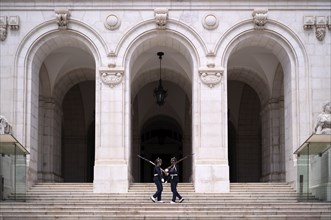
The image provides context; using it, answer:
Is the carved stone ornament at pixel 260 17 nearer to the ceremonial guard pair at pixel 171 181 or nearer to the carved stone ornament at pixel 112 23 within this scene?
the carved stone ornament at pixel 112 23

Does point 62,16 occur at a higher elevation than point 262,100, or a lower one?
higher

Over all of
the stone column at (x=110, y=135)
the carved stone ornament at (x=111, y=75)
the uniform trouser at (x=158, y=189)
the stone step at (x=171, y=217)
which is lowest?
the stone step at (x=171, y=217)

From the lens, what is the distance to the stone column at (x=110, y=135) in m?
26.9

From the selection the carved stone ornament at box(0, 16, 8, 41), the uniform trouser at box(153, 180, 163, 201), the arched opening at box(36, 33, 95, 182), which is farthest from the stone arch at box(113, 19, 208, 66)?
the uniform trouser at box(153, 180, 163, 201)

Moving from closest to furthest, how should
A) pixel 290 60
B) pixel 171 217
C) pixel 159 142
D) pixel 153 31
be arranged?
pixel 171 217, pixel 153 31, pixel 290 60, pixel 159 142

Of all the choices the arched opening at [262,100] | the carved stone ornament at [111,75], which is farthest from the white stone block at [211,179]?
the arched opening at [262,100]

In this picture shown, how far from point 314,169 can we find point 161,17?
305 inches

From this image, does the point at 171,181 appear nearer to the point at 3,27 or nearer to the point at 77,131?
the point at 3,27

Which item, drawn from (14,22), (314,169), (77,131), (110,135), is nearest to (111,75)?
(110,135)

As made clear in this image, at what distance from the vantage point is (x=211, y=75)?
27750 mm

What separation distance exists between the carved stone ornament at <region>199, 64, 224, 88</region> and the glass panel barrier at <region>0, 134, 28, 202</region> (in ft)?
22.3

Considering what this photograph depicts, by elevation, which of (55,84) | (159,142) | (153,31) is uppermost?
(153,31)

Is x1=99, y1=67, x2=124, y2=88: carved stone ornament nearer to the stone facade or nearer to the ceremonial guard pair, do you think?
the stone facade

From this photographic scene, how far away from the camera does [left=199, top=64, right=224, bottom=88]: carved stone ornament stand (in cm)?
2770
